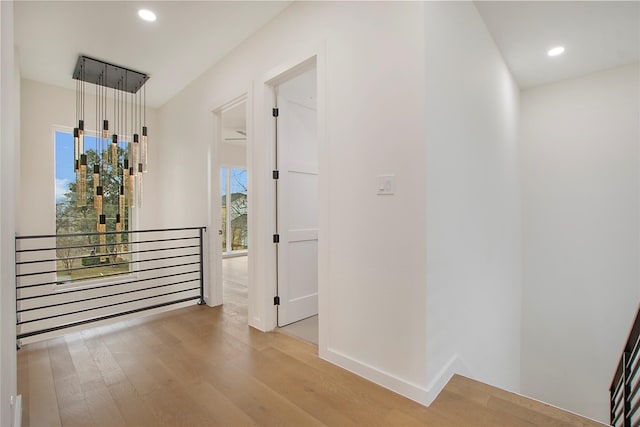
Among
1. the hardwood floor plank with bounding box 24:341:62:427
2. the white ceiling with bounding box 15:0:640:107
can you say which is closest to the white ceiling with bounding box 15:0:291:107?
the white ceiling with bounding box 15:0:640:107

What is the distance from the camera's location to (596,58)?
3438mm

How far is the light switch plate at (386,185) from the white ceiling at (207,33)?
1848 mm

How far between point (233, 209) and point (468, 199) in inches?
278

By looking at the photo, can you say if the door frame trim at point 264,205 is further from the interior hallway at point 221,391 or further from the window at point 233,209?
the window at point 233,209

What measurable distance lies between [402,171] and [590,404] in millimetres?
4369

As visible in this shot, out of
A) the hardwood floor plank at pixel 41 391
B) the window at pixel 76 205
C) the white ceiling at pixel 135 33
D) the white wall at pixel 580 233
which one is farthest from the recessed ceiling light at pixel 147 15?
the white wall at pixel 580 233

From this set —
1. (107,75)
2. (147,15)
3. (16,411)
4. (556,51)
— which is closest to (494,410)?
(16,411)

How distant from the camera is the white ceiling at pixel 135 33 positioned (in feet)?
8.59

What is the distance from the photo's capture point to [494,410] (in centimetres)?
171

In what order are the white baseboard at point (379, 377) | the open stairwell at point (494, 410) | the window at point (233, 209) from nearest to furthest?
the open stairwell at point (494, 410), the white baseboard at point (379, 377), the window at point (233, 209)

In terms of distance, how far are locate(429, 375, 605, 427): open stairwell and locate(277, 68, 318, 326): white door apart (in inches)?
64.3

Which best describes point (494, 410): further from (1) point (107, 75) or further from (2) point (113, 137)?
(1) point (107, 75)

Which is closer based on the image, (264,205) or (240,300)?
(264,205)

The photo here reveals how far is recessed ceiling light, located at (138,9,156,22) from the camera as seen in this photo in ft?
8.79
